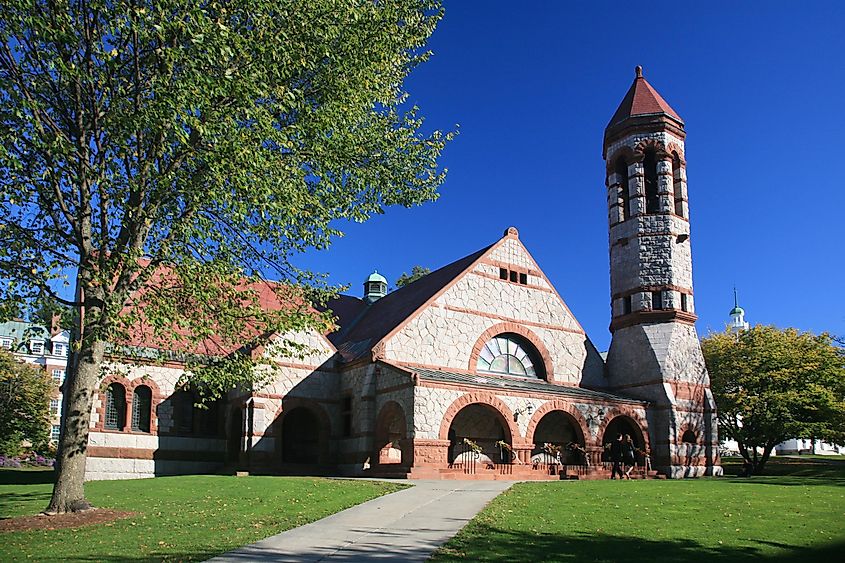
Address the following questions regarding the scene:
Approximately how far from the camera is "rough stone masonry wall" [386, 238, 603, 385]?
27.7 meters

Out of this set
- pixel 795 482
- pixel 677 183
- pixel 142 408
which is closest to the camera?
pixel 795 482

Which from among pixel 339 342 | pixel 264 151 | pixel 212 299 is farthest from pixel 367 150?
pixel 339 342

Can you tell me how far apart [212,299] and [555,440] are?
18.7 m

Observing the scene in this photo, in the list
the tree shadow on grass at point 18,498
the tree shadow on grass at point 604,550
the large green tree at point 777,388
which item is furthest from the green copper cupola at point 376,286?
the tree shadow on grass at point 604,550

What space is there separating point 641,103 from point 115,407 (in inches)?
987

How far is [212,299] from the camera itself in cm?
1505

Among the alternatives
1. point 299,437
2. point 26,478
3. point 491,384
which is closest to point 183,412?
point 299,437

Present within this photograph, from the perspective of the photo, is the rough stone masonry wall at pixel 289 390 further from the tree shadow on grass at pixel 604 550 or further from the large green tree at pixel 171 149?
the tree shadow on grass at pixel 604 550

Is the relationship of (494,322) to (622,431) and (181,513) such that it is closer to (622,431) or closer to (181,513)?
(622,431)

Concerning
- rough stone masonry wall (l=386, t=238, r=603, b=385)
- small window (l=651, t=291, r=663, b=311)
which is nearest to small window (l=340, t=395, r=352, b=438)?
rough stone masonry wall (l=386, t=238, r=603, b=385)

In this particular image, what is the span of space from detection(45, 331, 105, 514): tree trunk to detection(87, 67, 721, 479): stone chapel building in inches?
408

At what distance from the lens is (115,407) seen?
27.4 metres

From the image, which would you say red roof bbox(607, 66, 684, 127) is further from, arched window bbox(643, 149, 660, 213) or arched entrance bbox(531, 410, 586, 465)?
arched entrance bbox(531, 410, 586, 465)

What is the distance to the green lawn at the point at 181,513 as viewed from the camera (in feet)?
33.4
